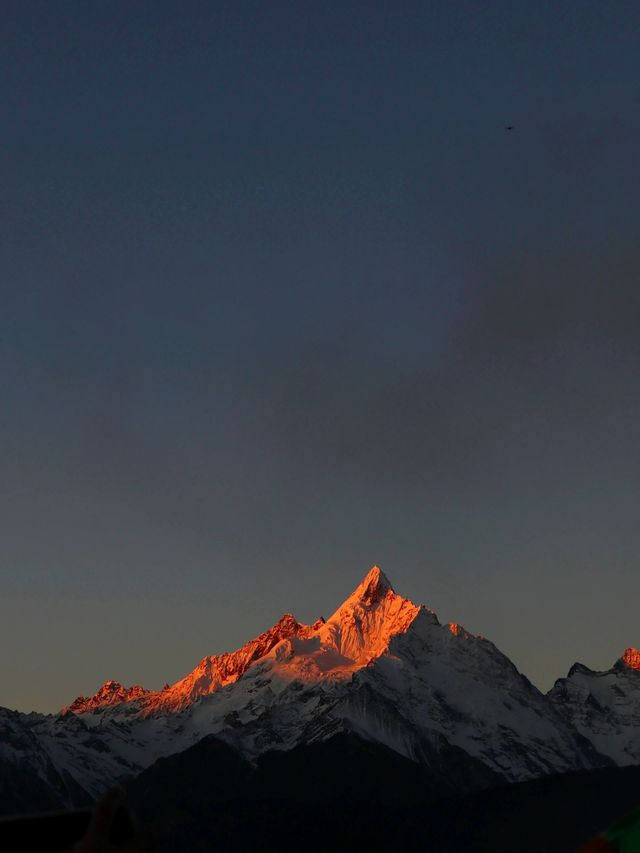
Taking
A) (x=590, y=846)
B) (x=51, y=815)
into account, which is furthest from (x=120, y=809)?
(x=590, y=846)

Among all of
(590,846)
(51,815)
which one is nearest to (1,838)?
(51,815)

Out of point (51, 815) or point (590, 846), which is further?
point (590, 846)

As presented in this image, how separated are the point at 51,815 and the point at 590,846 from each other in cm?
2376

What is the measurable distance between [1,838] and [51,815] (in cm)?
206

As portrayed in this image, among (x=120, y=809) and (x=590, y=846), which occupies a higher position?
(x=120, y=809)

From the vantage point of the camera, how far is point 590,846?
60.0 meters

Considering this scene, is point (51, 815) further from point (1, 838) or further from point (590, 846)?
point (590, 846)

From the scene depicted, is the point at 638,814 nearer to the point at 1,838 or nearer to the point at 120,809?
the point at 120,809

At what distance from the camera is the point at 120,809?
52.2 meters

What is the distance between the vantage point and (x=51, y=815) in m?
52.7

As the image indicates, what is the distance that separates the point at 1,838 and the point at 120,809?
4782 mm

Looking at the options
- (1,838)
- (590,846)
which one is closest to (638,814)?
(590,846)

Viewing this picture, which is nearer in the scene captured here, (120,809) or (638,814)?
(120,809)

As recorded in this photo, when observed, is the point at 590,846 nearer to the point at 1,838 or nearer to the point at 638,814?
the point at 638,814
